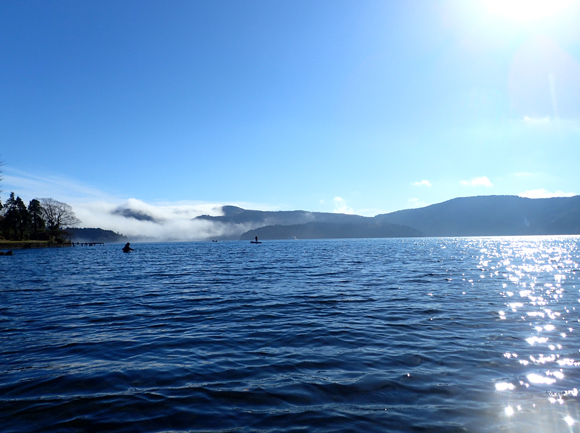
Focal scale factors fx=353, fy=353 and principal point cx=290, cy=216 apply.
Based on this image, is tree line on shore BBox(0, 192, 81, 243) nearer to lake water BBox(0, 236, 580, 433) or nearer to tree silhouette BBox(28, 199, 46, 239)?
tree silhouette BBox(28, 199, 46, 239)

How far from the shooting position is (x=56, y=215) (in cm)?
15600

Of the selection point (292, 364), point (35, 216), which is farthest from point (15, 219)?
point (292, 364)

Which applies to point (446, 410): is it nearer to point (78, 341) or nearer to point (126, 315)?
point (78, 341)

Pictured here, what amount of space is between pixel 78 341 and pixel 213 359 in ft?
18.3

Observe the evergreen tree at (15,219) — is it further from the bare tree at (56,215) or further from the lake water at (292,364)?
the lake water at (292,364)

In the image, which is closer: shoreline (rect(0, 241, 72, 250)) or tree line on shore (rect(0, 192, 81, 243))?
shoreline (rect(0, 241, 72, 250))

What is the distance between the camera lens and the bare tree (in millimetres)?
153500

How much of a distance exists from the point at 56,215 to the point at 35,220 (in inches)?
528

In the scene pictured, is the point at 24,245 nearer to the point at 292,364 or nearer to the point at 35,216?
the point at 35,216

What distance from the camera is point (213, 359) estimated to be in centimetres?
1028

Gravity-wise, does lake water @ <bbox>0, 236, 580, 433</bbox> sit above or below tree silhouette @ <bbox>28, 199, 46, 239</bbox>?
below

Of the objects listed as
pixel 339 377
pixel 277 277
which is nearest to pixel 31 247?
pixel 277 277

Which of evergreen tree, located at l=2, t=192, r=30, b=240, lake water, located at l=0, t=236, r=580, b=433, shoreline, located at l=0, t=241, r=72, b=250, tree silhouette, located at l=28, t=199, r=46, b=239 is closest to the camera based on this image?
lake water, located at l=0, t=236, r=580, b=433

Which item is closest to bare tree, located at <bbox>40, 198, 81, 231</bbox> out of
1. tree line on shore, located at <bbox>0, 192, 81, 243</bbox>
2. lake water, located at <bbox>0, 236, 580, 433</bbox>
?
tree line on shore, located at <bbox>0, 192, 81, 243</bbox>
